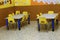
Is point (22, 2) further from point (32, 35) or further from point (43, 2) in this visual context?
point (32, 35)

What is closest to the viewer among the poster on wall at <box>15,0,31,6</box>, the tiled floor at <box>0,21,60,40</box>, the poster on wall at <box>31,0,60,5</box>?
the tiled floor at <box>0,21,60,40</box>

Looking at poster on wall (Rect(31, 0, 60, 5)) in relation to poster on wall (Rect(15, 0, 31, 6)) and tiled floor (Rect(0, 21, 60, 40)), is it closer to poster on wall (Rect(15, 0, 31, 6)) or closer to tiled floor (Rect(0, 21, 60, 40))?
poster on wall (Rect(15, 0, 31, 6))

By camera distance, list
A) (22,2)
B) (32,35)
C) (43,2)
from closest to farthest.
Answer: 1. (32,35)
2. (43,2)
3. (22,2)

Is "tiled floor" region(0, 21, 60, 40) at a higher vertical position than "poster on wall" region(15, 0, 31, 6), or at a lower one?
lower

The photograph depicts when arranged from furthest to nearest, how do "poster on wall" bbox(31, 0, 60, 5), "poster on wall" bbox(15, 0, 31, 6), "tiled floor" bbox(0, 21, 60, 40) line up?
1. "poster on wall" bbox(15, 0, 31, 6)
2. "poster on wall" bbox(31, 0, 60, 5)
3. "tiled floor" bbox(0, 21, 60, 40)

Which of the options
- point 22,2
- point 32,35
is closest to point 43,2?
point 22,2

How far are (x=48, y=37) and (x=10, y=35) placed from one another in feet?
4.76

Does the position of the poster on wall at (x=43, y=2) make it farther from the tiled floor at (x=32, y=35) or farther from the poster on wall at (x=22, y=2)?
the tiled floor at (x=32, y=35)

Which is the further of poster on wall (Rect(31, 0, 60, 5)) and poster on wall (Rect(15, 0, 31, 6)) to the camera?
poster on wall (Rect(15, 0, 31, 6))

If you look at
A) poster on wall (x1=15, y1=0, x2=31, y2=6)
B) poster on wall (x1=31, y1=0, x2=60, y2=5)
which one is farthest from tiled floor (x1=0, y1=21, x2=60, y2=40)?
poster on wall (x1=15, y1=0, x2=31, y2=6)

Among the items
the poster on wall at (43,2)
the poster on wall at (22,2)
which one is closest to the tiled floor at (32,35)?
the poster on wall at (43,2)

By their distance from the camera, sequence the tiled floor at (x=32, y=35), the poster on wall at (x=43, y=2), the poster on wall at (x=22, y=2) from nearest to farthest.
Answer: the tiled floor at (x=32, y=35) → the poster on wall at (x=43, y=2) → the poster on wall at (x=22, y=2)

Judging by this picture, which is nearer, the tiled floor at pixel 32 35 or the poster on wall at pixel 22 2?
the tiled floor at pixel 32 35

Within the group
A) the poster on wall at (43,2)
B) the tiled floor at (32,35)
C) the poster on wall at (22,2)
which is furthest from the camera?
the poster on wall at (22,2)
